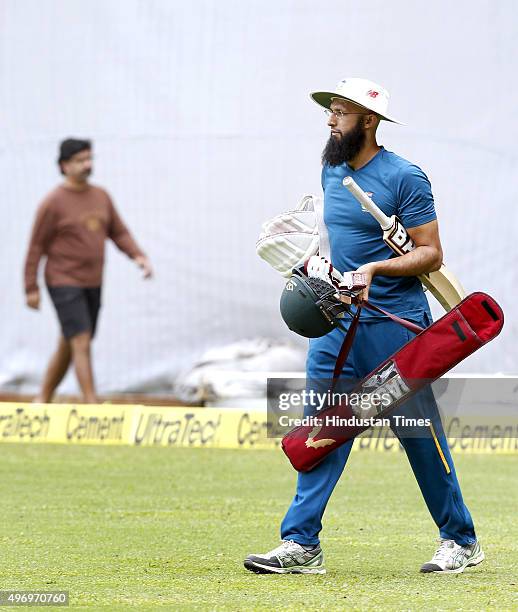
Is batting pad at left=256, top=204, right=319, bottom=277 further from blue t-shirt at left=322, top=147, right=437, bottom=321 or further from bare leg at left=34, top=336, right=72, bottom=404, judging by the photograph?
bare leg at left=34, top=336, right=72, bottom=404

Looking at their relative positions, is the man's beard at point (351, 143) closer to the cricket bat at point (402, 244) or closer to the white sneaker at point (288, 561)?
the cricket bat at point (402, 244)

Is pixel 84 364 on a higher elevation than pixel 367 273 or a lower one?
lower

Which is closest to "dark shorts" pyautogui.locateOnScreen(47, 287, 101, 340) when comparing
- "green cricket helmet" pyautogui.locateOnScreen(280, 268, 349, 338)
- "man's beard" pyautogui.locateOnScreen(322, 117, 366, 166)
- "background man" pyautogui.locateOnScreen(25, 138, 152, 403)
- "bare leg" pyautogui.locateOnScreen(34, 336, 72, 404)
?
"background man" pyautogui.locateOnScreen(25, 138, 152, 403)

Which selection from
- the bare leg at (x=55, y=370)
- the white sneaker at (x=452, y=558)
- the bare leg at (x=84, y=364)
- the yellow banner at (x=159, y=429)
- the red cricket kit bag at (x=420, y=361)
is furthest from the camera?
the bare leg at (x=55, y=370)

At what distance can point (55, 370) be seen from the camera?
1411 cm

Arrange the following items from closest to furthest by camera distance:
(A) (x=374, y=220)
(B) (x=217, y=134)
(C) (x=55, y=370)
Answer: (A) (x=374, y=220) → (C) (x=55, y=370) → (B) (x=217, y=134)

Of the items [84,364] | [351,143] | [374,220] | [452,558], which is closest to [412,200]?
[374,220]

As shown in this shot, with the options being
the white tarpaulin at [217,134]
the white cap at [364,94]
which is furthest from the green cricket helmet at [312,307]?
the white tarpaulin at [217,134]

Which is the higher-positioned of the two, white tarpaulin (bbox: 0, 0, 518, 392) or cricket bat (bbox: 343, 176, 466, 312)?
cricket bat (bbox: 343, 176, 466, 312)

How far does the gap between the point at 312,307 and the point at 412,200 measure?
0.63 m

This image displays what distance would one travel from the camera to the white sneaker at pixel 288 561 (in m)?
6.22

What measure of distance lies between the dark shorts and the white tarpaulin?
74cm

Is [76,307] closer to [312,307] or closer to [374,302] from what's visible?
[374,302]

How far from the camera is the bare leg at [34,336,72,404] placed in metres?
13.9
